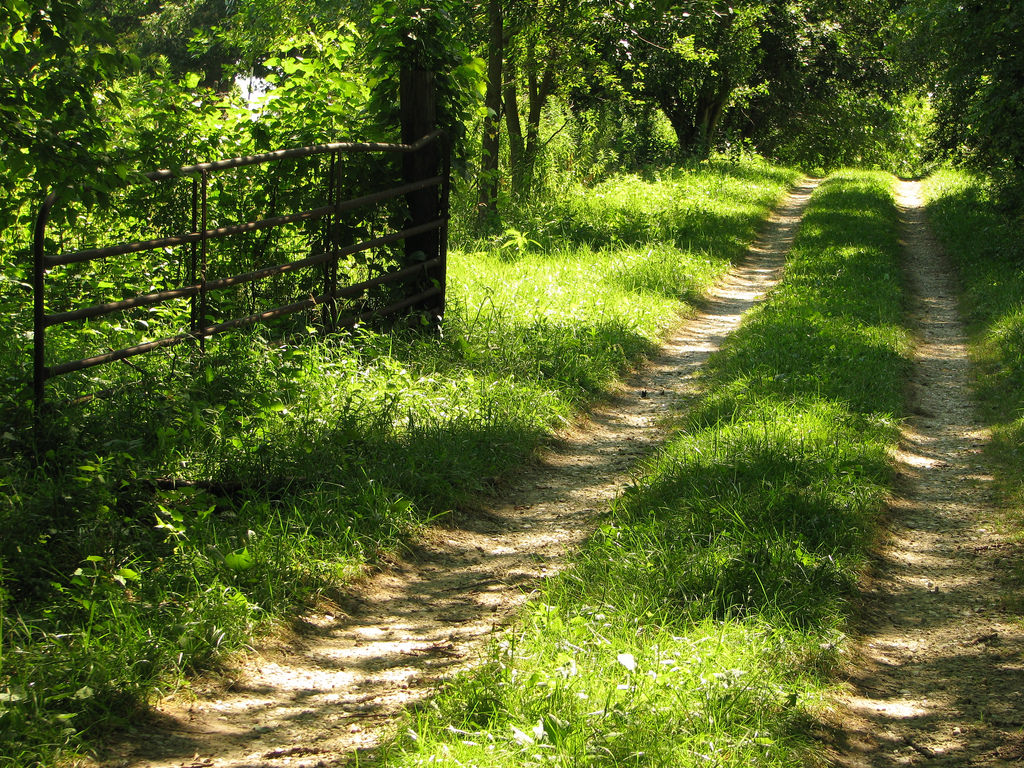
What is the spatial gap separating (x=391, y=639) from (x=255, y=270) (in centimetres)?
332

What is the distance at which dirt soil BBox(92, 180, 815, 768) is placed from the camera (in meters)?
3.52

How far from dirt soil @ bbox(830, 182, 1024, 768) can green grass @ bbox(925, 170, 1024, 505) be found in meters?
0.25

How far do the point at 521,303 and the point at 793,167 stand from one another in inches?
1112

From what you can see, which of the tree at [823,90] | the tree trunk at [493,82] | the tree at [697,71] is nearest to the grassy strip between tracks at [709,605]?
the tree trunk at [493,82]

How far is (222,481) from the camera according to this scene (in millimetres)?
5312

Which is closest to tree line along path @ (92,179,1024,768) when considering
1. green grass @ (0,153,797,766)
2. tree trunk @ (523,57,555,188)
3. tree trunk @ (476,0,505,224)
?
green grass @ (0,153,797,766)

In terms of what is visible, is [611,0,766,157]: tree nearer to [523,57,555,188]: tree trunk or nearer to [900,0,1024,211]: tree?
[523,57,555,188]: tree trunk

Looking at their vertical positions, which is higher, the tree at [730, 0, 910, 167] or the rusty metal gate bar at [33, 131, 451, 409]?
the tree at [730, 0, 910, 167]

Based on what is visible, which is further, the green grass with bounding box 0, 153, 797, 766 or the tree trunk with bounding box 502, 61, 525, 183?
the tree trunk with bounding box 502, 61, 525, 183

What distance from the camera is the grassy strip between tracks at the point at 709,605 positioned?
3457mm

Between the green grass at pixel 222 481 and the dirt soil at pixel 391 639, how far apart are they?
141 mm

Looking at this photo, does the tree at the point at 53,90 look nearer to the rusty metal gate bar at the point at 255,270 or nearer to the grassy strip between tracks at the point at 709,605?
the rusty metal gate bar at the point at 255,270

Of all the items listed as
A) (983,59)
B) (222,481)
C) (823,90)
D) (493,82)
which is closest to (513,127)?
(493,82)

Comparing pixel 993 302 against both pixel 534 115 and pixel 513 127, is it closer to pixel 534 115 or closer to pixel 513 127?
pixel 513 127
